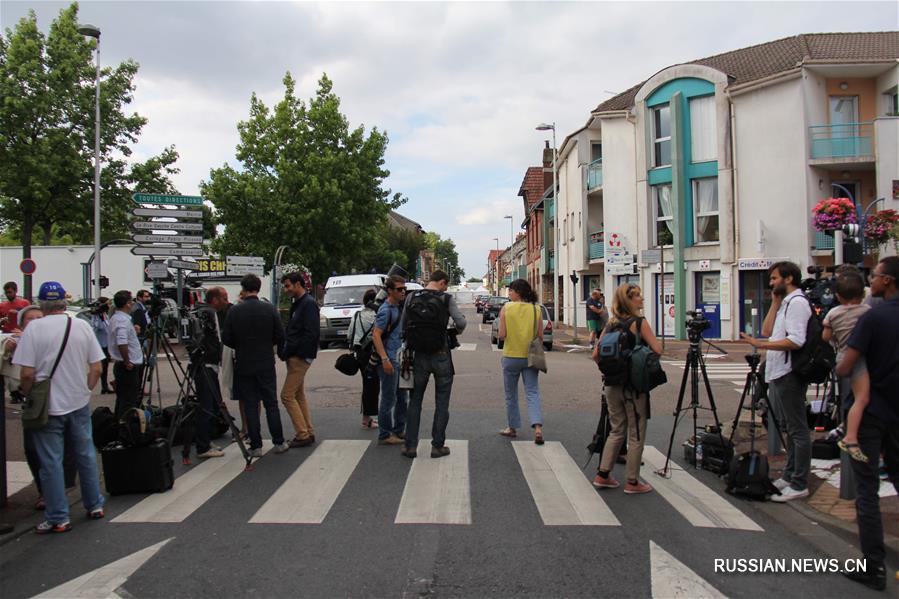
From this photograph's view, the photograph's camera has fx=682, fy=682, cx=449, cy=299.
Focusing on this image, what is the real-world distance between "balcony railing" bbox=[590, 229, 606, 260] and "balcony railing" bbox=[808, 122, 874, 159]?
35.3 ft

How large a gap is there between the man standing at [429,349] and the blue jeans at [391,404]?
0.59 meters

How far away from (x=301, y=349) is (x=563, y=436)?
10.9 ft

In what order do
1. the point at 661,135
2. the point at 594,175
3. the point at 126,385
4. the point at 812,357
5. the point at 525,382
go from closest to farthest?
1. the point at 812,357
2. the point at 525,382
3. the point at 126,385
4. the point at 661,135
5. the point at 594,175

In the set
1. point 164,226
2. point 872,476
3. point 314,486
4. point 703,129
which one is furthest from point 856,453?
point 703,129

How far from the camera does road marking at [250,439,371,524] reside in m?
5.27

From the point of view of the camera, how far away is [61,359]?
5.12 m

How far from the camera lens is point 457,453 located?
7.30 meters

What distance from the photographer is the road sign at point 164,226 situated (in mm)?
11845

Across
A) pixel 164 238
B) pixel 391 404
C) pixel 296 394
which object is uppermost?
pixel 164 238

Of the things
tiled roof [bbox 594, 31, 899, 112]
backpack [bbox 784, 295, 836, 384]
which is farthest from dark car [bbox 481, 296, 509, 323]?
backpack [bbox 784, 295, 836, 384]

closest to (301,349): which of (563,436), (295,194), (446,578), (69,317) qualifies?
(69,317)

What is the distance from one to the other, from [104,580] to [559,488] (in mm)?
3580

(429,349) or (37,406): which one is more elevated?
(429,349)

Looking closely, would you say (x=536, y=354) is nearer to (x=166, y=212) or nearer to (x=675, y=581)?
(x=675, y=581)
